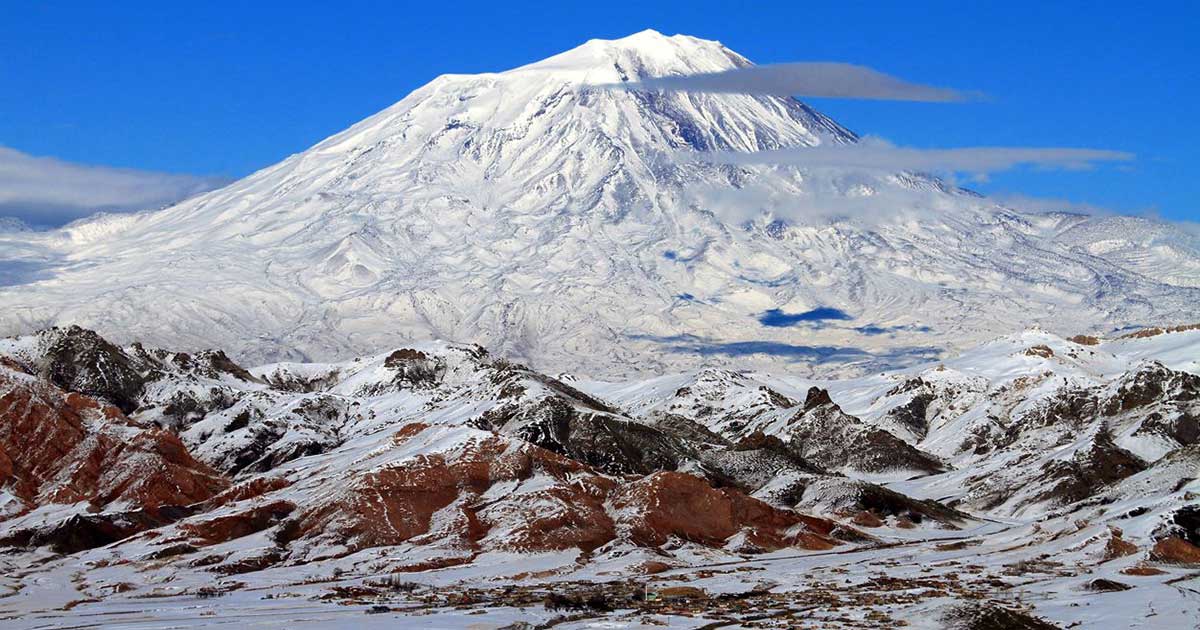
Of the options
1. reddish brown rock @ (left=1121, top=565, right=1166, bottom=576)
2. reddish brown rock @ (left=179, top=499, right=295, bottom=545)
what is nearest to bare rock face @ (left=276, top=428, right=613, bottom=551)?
reddish brown rock @ (left=179, top=499, right=295, bottom=545)

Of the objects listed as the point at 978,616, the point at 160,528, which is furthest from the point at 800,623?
the point at 160,528

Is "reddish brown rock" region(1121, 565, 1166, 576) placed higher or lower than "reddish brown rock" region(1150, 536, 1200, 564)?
lower

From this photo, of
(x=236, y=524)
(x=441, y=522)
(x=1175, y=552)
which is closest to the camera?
(x=1175, y=552)

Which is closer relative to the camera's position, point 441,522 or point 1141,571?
point 1141,571

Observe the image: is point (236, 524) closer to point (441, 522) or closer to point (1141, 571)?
point (441, 522)

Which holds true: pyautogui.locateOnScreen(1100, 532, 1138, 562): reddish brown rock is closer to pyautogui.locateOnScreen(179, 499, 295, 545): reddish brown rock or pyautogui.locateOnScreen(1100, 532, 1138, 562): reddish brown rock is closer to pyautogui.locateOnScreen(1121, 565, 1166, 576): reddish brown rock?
pyautogui.locateOnScreen(1121, 565, 1166, 576): reddish brown rock

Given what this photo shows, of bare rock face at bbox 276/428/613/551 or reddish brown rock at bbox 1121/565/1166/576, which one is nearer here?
reddish brown rock at bbox 1121/565/1166/576

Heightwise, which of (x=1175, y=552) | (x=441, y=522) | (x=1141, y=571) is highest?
(x=441, y=522)

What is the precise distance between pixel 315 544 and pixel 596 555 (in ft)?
99.0

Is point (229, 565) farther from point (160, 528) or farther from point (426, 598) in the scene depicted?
point (426, 598)

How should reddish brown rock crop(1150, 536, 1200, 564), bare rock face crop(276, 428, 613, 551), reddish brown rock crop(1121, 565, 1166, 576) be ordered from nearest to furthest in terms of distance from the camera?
reddish brown rock crop(1121, 565, 1166, 576)
reddish brown rock crop(1150, 536, 1200, 564)
bare rock face crop(276, 428, 613, 551)

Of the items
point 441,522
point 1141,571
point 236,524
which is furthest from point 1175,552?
point 236,524

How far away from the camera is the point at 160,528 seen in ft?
635

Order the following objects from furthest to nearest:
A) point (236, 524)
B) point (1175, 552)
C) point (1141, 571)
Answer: point (236, 524) → point (1175, 552) → point (1141, 571)
